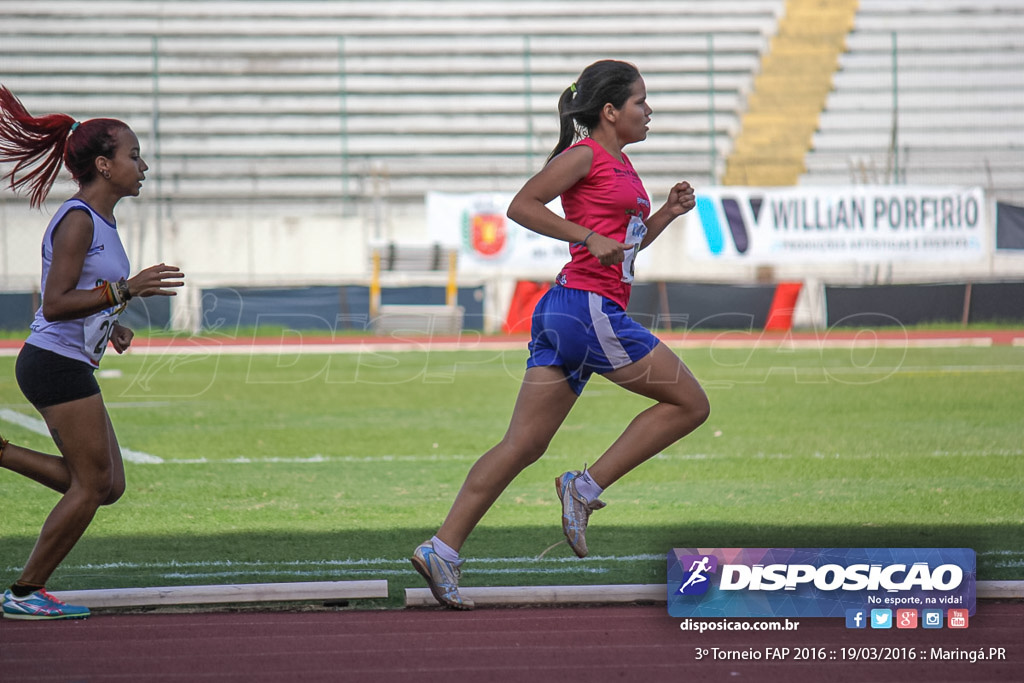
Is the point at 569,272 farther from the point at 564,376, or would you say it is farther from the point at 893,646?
the point at 893,646

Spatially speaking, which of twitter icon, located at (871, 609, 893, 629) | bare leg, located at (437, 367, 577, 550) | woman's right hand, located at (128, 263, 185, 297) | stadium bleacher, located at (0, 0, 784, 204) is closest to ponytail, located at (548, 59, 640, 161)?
bare leg, located at (437, 367, 577, 550)

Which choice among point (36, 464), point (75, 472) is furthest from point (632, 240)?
point (36, 464)

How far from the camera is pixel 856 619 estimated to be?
13.2 ft

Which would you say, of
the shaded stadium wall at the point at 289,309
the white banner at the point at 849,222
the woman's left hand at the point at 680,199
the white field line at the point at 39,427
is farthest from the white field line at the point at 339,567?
the white banner at the point at 849,222

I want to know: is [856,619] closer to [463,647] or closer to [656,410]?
[656,410]

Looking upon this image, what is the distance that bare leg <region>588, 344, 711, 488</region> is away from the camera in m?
4.19

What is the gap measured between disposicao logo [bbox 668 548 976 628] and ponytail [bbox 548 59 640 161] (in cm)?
150

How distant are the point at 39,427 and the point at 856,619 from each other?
754 centimetres

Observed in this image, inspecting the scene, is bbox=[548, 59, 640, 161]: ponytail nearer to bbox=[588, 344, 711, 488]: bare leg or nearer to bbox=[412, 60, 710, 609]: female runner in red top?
bbox=[412, 60, 710, 609]: female runner in red top

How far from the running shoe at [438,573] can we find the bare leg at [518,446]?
0.22ft

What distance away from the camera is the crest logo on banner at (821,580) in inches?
159

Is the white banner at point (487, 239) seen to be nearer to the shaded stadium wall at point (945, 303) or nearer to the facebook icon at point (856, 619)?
the shaded stadium wall at point (945, 303)

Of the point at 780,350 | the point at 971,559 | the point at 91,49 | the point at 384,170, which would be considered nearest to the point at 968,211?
the point at 780,350

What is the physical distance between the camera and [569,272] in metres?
4.30
